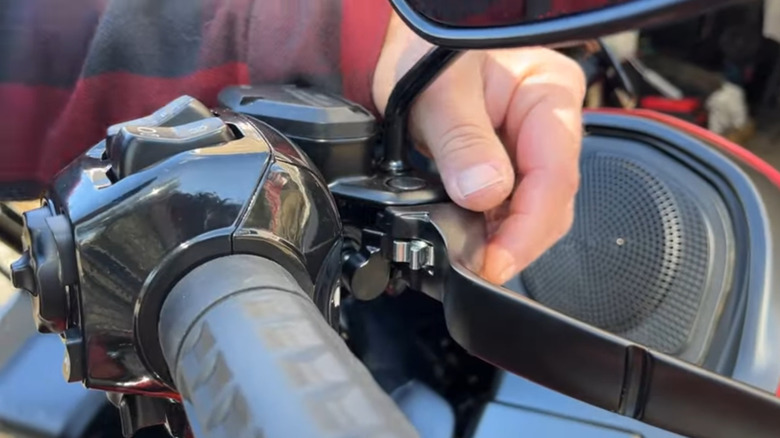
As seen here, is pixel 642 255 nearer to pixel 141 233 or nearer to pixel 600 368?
pixel 600 368

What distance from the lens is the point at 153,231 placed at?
238 mm

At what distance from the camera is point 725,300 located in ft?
1.48

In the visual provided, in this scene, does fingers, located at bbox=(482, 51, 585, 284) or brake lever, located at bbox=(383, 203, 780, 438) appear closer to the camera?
brake lever, located at bbox=(383, 203, 780, 438)

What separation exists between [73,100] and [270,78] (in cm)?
10

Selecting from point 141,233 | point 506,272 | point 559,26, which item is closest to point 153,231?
point 141,233

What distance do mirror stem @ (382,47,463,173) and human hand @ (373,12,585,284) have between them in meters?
0.03

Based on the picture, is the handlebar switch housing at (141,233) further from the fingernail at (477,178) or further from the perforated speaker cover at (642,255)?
the perforated speaker cover at (642,255)

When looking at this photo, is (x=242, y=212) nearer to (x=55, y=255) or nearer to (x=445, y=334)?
(x=55, y=255)

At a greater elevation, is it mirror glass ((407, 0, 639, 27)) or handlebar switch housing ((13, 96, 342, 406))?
mirror glass ((407, 0, 639, 27))

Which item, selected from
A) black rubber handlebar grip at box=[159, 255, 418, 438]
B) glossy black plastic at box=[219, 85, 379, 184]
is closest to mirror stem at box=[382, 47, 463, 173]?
glossy black plastic at box=[219, 85, 379, 184]

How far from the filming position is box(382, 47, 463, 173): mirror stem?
33 centimetres

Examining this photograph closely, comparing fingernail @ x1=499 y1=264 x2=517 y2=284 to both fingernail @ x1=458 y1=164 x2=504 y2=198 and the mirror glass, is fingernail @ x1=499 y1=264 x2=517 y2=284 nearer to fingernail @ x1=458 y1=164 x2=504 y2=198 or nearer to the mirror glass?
fingernail @ x1=458 y1=164 x2=504 y2=198

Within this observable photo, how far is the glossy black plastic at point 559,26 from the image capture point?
24cm

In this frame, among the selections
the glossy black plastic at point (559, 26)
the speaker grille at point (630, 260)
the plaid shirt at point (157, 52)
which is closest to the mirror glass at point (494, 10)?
the glossy black plastic at point (559, 26)
